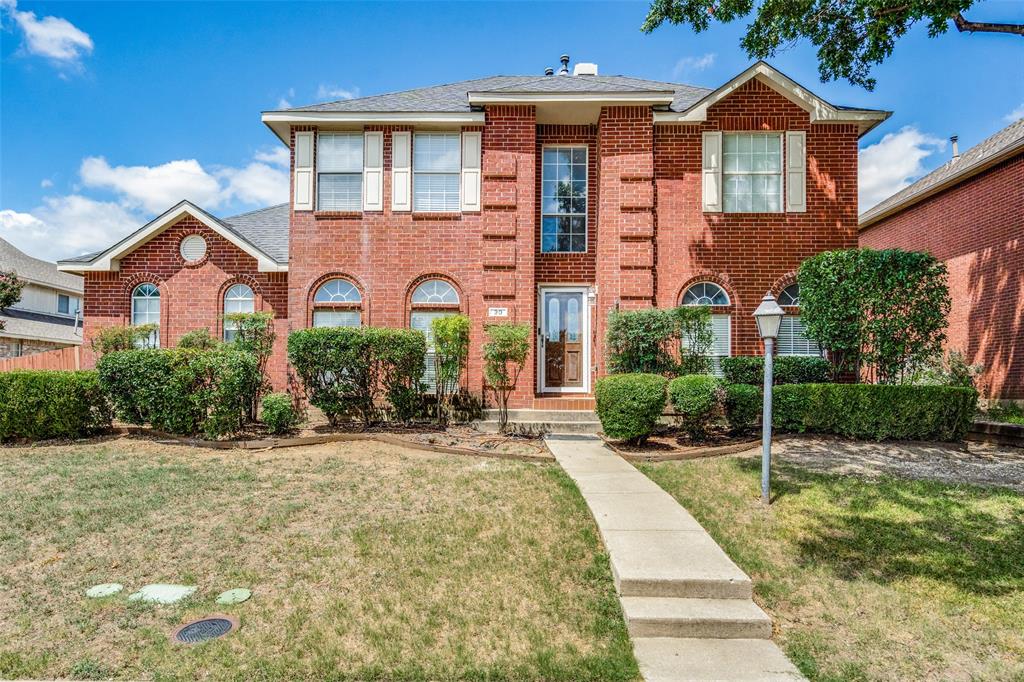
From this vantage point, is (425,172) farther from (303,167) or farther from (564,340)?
(564,340)

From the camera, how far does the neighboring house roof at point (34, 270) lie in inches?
960

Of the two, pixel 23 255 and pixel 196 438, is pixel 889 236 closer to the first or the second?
pixel 196 438

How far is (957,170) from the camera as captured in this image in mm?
14828

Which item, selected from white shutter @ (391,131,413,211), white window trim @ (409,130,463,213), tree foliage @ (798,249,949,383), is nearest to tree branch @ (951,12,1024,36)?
tree foliage @ (798,249,949,383)

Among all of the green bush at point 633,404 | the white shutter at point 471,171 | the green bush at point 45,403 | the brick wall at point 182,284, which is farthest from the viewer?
the brick wall at point 182,284

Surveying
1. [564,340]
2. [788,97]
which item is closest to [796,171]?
[788,97]

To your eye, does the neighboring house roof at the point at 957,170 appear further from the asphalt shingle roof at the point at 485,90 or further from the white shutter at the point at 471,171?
the white shutter at the point at 471,171

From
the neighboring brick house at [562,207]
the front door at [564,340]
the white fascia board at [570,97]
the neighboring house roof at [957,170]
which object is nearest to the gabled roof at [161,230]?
the neighboring brick house at [562,207]

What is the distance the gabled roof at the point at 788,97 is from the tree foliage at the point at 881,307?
4.02 meters

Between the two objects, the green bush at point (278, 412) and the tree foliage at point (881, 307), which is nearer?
the green bush at point (278, 412)

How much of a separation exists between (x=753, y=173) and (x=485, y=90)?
619 cm

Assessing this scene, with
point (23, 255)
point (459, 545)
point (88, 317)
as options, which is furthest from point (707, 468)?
point (23, 255)

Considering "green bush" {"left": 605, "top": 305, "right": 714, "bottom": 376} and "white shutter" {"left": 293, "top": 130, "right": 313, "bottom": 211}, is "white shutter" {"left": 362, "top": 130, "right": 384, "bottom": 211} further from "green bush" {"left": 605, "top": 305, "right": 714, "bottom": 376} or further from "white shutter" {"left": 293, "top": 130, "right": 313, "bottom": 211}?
"green bush" {"left": 605, "top": 305, "right": 714, "bottom": 376}

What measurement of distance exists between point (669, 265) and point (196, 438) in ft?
31.8
